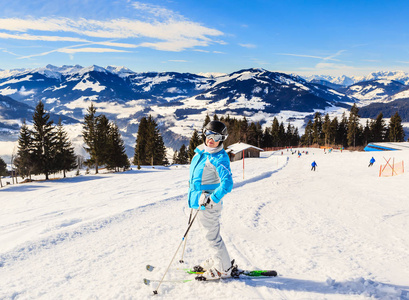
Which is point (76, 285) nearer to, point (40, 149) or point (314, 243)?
point (314, 243)

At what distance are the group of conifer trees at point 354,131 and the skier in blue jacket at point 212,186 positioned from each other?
7562 cm

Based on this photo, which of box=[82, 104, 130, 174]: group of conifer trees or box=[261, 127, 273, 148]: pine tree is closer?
box=[82, 104, 130, 174]: group of conifer trees

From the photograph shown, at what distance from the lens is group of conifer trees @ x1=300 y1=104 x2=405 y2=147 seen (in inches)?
2940

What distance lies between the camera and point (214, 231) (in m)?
3.96

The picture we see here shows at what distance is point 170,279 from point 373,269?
3.53 m

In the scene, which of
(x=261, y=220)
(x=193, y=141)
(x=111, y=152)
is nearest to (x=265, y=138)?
(x=193, y=141)

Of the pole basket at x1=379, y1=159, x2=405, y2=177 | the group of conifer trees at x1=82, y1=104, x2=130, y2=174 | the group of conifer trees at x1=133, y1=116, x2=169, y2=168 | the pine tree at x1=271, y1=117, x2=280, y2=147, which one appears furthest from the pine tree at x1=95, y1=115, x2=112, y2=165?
the pine tree at x1=271, y1=117, x2=280, y2=147

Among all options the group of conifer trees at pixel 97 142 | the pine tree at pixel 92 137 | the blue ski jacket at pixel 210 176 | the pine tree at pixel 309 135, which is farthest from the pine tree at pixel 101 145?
the pine tree at pixel 309 135

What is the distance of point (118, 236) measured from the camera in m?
Answer: 5.99

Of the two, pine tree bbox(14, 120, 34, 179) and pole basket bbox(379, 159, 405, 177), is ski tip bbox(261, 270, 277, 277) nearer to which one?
pole basket bbox(379, 159, 405, 177)

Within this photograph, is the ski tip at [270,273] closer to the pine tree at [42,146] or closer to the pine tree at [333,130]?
the pine tree at [42,146]

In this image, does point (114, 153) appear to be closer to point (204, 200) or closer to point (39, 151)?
point (39, 151)

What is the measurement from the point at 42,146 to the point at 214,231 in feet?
114

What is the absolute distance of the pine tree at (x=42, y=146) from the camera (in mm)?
31016
